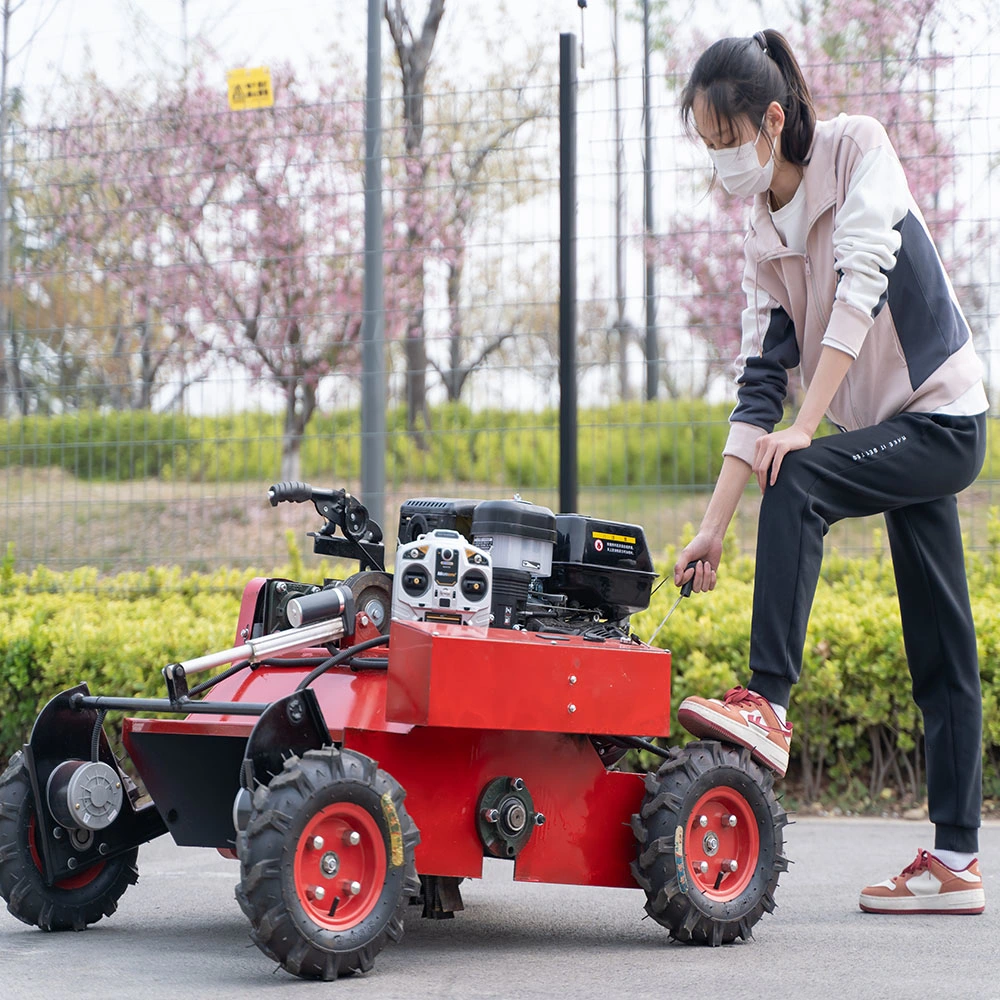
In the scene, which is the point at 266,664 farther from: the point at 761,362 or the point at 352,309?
the point at 352,309

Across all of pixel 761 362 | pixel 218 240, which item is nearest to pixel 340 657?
pixel 761 362

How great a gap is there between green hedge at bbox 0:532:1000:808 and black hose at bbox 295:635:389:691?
6.54ft

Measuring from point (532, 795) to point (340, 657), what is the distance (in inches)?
19.9

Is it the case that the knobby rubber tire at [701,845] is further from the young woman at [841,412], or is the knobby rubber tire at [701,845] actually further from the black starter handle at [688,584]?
the black starter handle at [688,584]

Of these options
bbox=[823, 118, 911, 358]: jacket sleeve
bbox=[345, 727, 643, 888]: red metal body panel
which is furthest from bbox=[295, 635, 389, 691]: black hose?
bbox=[823, 118, 911, 358]: jacket sleeve

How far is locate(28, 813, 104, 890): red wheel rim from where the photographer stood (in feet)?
10.0

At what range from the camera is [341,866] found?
2686mm

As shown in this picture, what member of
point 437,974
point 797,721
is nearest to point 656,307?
point 797,721

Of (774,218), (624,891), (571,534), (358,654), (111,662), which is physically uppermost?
(774,218)

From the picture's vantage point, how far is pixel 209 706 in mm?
2875

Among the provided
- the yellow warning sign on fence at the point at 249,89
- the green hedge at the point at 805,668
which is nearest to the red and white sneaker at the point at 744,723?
the green hedge at the point at 805,668

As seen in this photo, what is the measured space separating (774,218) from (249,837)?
75.6 inches

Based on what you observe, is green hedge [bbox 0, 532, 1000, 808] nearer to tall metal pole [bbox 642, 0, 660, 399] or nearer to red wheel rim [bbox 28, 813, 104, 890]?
tall metal pole [bbox 642, 0, 660, 399]

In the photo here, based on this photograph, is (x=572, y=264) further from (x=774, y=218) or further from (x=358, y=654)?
(x=358, y=654)
